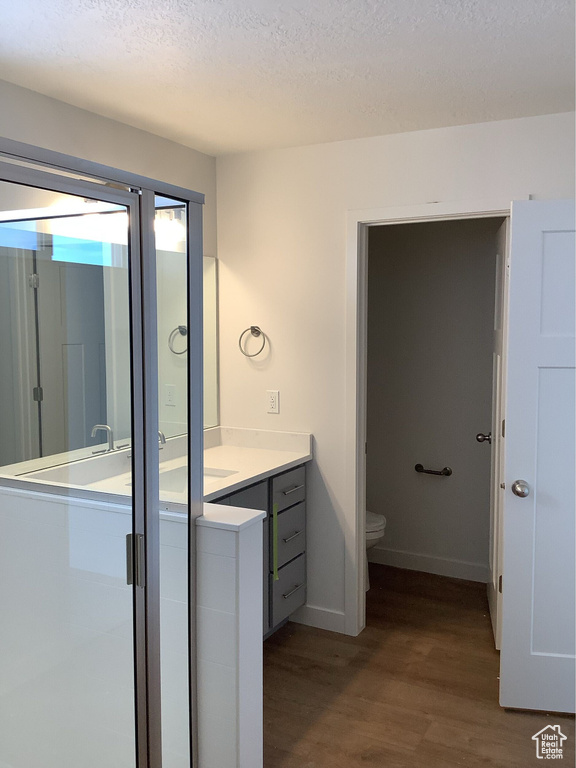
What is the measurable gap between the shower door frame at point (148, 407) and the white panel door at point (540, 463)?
4.40ft

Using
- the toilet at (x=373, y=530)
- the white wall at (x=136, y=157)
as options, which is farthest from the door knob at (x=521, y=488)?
the white wall at (x=136, y=157)

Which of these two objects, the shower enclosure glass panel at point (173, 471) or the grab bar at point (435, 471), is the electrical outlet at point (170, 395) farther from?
the grab bar at point (435, 471)

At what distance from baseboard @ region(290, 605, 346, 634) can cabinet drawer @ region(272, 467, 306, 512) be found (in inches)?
23.9

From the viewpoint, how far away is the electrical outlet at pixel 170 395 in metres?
1.98

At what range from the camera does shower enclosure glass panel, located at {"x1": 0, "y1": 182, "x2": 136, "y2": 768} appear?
66.4 inches

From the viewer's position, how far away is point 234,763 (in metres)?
2.10

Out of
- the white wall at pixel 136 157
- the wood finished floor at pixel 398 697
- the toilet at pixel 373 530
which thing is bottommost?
the wood finished floor at pixel 398 697

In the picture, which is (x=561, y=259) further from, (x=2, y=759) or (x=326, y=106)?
(x=2, y=759)

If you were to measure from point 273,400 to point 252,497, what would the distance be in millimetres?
721

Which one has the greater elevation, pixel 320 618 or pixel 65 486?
pixel 65 486

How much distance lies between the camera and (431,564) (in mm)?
4344

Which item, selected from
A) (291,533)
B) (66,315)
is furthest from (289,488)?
(66,315)

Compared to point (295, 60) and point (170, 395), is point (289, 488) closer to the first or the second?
point (170, 395)

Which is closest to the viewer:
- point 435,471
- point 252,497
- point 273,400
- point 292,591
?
point 252,497
